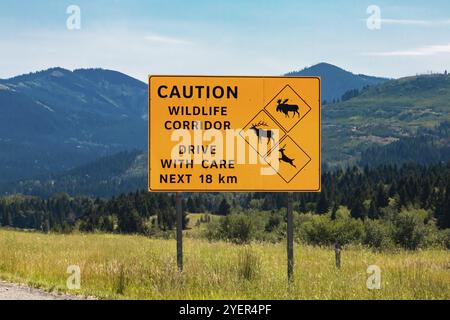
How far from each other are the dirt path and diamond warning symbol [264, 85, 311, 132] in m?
5.80

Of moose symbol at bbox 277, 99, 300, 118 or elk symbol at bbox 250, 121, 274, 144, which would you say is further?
elk symbol at bbox 250, 121, 274, 144

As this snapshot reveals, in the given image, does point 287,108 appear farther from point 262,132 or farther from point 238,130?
point 238,130

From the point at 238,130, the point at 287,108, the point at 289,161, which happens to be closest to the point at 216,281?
the point at 289,161

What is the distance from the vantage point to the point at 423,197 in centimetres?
9181

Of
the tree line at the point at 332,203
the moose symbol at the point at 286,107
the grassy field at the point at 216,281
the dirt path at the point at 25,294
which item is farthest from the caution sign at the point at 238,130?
the tree line at the point at 332,203

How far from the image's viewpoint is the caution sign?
1400 centimetres

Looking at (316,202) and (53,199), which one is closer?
(316,202)

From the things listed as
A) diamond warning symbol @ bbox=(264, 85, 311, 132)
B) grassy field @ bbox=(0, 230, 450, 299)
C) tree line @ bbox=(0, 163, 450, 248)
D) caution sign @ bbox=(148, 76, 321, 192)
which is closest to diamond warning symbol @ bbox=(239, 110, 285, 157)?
caution sign @ bbox=(148, 76, 321, 192)

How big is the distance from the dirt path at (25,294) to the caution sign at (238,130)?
11.6 ft

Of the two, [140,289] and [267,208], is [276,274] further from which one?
[267,208]

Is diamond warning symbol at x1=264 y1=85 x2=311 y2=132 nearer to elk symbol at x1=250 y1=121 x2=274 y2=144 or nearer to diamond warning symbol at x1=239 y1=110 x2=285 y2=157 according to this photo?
diamond warning symbol at x1=239 y1=110 x2=285 y2=157
